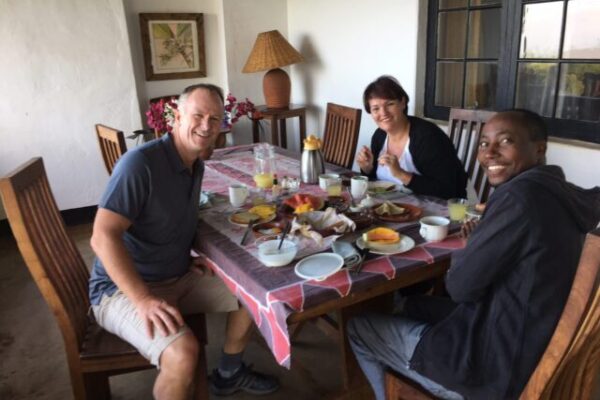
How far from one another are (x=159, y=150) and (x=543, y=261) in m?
1.11

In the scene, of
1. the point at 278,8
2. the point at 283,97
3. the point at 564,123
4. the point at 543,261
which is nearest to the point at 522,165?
the point at 543,261

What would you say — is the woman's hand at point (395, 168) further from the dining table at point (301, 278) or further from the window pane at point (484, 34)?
the window pane at point (484, 34)

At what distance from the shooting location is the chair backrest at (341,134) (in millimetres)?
2744

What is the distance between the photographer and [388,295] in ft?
5.23

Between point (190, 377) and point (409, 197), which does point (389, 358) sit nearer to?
point (190, 377)

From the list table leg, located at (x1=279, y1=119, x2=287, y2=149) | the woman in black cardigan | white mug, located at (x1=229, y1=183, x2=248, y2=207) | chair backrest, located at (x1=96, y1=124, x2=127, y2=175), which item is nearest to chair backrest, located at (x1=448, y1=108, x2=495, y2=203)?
the woman in black cardigan

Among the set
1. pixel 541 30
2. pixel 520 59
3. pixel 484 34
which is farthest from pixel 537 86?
pixel 484 34

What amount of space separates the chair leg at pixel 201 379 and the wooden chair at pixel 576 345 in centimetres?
89

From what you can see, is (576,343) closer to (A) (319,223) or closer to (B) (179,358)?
(A) (319,223)

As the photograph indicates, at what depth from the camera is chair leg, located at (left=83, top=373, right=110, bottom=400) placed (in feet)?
4.76

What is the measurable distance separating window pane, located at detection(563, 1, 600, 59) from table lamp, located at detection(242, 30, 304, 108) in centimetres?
207

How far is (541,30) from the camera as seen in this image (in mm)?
2502

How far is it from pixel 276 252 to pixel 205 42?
3230mm

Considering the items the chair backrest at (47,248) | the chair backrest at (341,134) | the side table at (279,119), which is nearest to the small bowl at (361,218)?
the chair backrest at (47,248)
